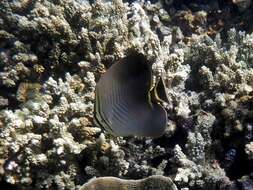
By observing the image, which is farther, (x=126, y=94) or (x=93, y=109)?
(x=93, y=109)

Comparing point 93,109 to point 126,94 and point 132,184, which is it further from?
point 126,94

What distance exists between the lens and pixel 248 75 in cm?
386

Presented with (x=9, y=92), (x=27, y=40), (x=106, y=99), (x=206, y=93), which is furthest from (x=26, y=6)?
(x=106, y=99)

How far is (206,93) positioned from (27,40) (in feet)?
7.53

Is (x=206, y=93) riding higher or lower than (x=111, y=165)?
higher

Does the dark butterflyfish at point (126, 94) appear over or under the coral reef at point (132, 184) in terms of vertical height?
over

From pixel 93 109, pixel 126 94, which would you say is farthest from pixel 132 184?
pixel 126 94

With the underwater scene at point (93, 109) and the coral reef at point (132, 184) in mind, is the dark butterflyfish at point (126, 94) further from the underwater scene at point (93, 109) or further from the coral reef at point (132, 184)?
the coral reef at point (132, 184)

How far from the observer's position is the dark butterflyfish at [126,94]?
203cm

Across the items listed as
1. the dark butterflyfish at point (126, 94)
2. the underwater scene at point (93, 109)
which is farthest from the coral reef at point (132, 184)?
the dark butterflyfish at point (126, 94)

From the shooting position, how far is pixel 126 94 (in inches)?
80.7

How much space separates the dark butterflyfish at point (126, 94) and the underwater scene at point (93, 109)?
0.15 metres

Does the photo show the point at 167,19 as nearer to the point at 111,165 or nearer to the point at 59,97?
the point at 59,97

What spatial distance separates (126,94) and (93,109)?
1.04 metres
